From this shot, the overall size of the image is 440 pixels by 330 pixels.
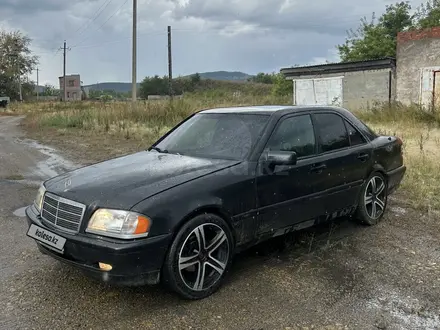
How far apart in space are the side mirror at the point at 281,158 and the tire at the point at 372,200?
5.35ft

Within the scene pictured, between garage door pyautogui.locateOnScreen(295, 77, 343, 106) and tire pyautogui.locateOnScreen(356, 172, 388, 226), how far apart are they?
1928 cm

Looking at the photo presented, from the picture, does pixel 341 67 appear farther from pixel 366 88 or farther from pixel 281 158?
pixel 281 158

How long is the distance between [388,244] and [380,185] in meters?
0.94

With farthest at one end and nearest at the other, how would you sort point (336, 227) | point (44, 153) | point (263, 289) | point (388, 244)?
1. point (44, 153)
2. point (336, 227)
3. point (388, 244)
4. point (263, 289)

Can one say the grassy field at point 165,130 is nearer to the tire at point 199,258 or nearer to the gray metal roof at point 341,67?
the gray metal roof at point 341,67

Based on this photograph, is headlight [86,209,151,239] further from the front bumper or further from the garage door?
the garage door

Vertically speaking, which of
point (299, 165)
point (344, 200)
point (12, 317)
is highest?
point (299, 165)

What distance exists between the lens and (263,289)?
3744 millimetres

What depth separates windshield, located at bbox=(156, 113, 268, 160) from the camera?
4.23m

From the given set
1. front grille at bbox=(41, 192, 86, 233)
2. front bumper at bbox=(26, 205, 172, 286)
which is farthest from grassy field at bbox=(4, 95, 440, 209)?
front grille at bbox=(41, 192, 86, 233)

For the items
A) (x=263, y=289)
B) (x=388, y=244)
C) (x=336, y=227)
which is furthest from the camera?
(x=336, y=227)

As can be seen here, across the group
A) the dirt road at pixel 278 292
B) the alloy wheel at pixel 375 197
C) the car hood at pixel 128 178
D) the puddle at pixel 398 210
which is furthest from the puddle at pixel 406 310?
the puddle at pixel 398 210

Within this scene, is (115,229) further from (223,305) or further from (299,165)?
(299,165)

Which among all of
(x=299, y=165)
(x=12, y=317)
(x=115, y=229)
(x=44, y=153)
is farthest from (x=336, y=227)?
(x=44, y=153)
